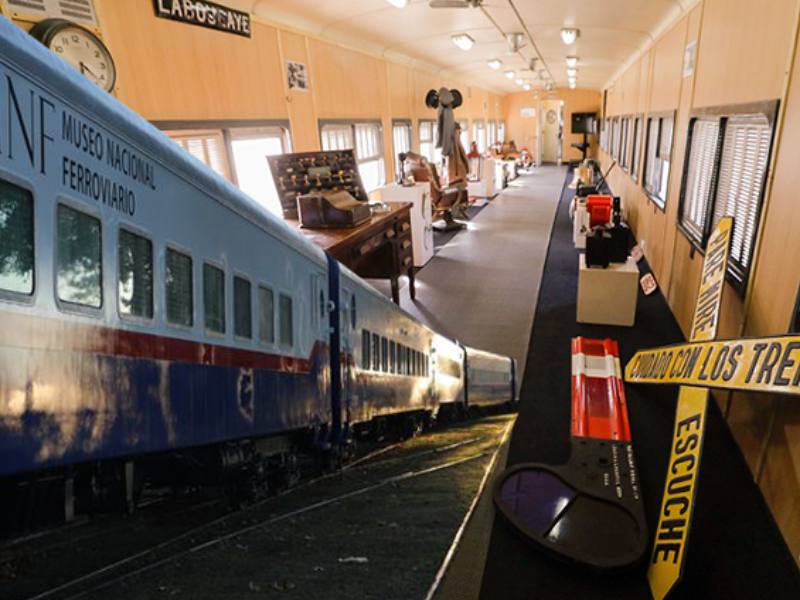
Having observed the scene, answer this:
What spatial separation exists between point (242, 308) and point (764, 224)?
3237 mm

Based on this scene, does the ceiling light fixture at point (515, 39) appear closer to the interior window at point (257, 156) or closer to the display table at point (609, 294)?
the display table at point (609, 294)

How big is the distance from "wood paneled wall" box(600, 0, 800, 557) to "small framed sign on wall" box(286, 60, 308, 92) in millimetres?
4279

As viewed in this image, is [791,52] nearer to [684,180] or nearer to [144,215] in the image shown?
[684,180]

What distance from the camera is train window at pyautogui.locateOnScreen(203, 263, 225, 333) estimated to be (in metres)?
1.28

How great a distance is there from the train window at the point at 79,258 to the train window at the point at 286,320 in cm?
80

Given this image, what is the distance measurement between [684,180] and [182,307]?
18.8 feet

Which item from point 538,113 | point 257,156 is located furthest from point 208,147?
point 538,113

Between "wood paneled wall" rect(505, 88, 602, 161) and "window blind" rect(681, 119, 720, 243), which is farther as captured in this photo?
"wood paneled wall" rect(505, 88, 602, 161)

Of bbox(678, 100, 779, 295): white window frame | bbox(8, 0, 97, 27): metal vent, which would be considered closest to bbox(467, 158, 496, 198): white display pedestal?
bbox(678, 100, 779, 295): white window frame

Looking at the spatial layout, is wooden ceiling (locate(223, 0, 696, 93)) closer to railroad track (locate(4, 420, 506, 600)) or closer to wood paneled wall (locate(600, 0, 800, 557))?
wood paneled wall (locate(600, 0, 800, 557))

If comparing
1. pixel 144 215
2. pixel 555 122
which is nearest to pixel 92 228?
pixel 144 215

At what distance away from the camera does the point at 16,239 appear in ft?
2.51

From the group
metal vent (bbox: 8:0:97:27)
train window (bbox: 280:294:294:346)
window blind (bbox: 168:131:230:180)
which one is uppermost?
metal vent (bbox: 8:0:97:27)

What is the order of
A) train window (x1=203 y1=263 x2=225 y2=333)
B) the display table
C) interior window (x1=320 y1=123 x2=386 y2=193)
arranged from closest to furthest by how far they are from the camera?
1. train window (x1=203 y1=263 x2=225 y2=333)
2. the display table
3. interior window (x1=320 y1=123 x2=386 y2=193)
